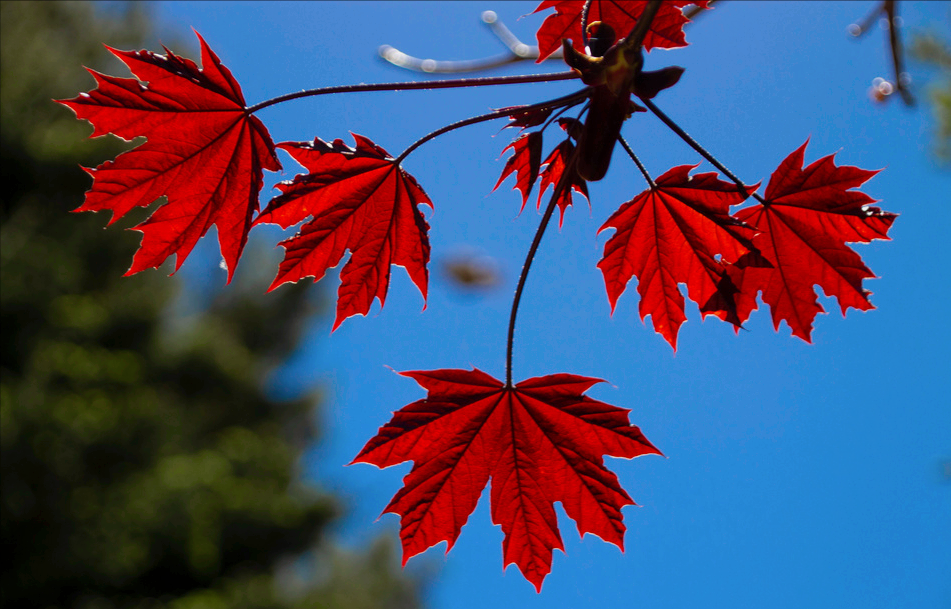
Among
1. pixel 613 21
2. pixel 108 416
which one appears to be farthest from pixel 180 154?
pixel 108 416

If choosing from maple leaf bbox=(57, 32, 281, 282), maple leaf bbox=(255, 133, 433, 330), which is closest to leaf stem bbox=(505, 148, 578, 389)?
maple leaf bbox=(255, 133, 433, 330)

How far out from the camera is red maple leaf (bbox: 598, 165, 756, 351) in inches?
40.3

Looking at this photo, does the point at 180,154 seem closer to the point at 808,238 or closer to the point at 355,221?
the point at 355,221

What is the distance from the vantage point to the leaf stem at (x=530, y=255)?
33.5 inches

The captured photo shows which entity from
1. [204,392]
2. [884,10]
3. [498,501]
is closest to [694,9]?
[884,10]

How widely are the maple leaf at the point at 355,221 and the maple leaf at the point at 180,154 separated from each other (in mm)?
75

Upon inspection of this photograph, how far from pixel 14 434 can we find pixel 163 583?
3.20 meters

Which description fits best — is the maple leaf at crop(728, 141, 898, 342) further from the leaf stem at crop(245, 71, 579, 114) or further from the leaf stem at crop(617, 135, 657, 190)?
the leaf stem at crop(245, 71, 579, 114)

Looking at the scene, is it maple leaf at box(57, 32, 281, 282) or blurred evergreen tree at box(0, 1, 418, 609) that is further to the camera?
blurred evergreen tree at box(0, 1, 418, 609)

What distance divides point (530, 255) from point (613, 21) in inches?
19.2

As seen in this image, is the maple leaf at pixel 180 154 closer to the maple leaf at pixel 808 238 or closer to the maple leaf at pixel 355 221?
the maple leaf at pixel 355 221

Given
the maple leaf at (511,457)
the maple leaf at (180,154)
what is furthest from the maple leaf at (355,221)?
the maple leaf at (511,457)

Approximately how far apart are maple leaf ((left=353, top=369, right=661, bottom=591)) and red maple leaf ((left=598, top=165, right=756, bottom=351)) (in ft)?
0.67

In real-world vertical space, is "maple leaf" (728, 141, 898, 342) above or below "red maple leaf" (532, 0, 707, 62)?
below
